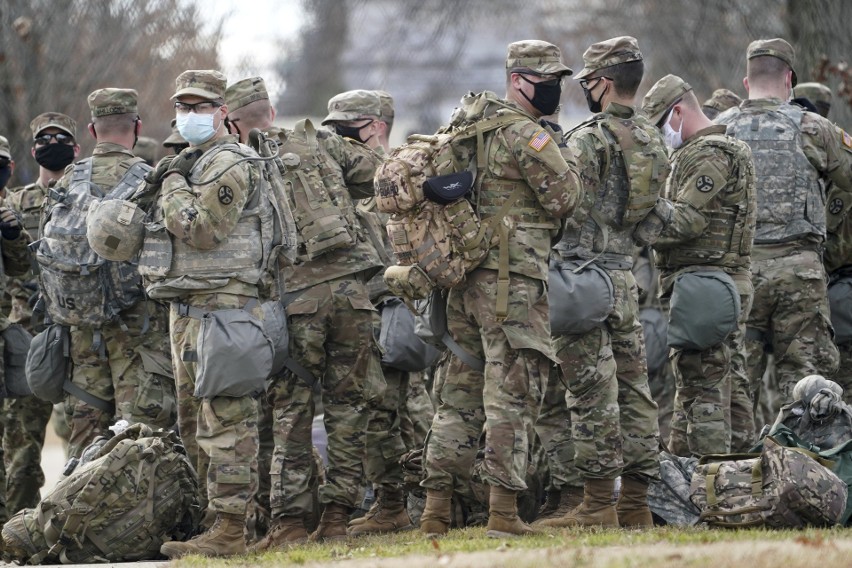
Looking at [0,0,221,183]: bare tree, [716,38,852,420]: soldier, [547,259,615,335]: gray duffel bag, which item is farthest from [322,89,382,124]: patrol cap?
[0,0,221,183]: bare tree

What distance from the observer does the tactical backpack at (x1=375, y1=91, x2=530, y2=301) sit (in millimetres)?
8305

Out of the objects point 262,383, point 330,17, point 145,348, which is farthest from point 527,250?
point 330,17

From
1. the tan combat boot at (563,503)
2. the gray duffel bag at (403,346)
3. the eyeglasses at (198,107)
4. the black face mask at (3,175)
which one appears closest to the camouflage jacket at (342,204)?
the gray duffel bag at (403,346)

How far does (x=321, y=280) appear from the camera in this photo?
9.34 metres

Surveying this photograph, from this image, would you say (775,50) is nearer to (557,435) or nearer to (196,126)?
(557,435)

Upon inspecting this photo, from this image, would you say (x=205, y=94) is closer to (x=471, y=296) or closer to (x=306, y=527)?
(x=471, y=296)

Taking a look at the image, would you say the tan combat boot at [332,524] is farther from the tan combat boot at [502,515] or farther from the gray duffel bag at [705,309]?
the gray duffel bag at [705,309]

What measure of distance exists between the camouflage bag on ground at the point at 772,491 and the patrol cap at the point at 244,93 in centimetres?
345

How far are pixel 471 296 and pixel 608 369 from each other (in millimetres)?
983

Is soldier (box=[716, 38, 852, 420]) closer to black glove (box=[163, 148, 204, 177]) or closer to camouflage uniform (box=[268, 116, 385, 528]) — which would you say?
camouflage uniform (box=[268, 116, 385, 528])

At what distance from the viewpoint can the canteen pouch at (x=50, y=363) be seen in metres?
10.0

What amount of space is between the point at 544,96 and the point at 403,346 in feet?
6.80

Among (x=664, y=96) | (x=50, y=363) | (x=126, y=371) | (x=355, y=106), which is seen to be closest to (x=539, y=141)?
(x=664, y=96)

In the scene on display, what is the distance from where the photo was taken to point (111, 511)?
8711 millimetres
